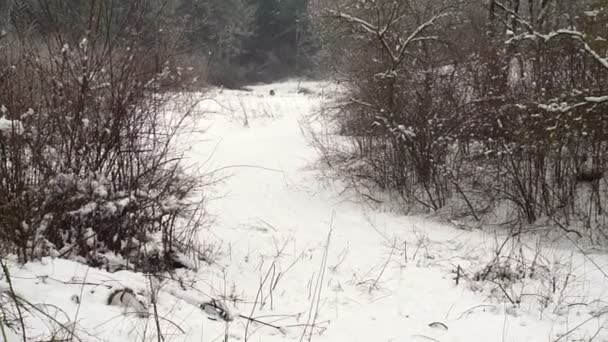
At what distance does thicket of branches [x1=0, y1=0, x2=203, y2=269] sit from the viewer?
13.6ft

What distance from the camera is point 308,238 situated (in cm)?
707

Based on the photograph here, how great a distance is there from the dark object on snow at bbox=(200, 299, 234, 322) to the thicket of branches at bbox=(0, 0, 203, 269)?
0.93 m

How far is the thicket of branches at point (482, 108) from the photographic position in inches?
265

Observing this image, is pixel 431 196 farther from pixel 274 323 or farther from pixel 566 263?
pixel 274 323

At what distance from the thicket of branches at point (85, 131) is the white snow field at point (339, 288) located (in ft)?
1.95

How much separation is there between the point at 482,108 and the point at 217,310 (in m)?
5.96

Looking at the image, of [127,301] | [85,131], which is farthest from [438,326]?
[85,131]

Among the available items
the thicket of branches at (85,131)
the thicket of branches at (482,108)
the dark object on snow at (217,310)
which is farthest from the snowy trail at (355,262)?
the thicket of branches at (85,131)

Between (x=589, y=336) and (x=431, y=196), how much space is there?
16.0 feet

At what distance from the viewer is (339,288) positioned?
497cm

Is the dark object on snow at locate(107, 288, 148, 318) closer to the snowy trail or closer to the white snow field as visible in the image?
the white snow field

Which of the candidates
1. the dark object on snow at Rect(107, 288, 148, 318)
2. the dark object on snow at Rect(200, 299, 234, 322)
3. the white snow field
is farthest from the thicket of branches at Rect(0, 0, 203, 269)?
the dark object on snow at Rect(200, 299, 234, 322)

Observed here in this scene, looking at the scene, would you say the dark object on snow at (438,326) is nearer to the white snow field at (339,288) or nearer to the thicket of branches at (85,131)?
the white snow field at (339,288)

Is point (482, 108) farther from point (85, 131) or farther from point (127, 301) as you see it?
point (127, 301)
